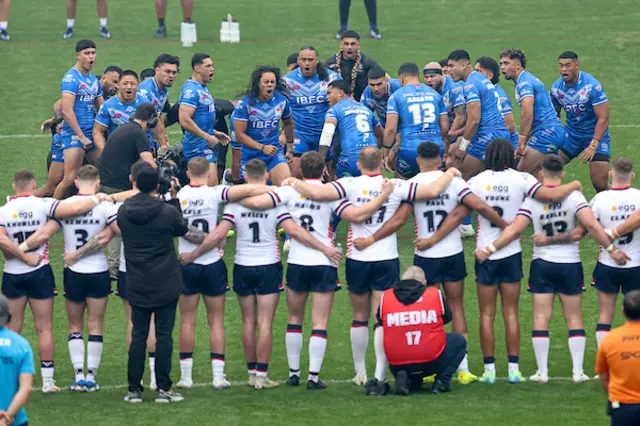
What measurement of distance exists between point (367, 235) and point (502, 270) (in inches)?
49.9

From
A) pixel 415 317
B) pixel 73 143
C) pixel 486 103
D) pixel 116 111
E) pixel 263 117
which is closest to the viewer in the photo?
pixel 415 317

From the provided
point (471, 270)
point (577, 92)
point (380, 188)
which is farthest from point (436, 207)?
point (577, 92)

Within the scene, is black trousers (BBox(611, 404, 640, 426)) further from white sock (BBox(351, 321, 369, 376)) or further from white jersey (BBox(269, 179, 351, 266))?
white jersey (BBox(269, 179, 351, 266))

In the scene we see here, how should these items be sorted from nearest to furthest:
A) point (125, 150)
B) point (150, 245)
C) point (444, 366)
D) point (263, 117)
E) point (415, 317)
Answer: point (150, 245) → point (415, 317) → point (444, 366) → point (125, 150) → point (263, 117)

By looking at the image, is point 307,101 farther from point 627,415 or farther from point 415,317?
point 627,415

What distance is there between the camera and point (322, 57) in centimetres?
2361

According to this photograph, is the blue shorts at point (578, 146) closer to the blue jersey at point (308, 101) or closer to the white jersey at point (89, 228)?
the blue jersey at point (308, 101)

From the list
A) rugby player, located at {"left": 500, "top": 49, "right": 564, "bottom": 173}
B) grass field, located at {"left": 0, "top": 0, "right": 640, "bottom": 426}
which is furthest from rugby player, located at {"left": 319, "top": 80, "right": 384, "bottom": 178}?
rugby player, located at {"left": 500, "top": 49, "right": 564, "bottom": 173}

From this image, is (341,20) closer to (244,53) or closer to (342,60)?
(244,53)

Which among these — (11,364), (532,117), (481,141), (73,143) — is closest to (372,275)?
(11,364)

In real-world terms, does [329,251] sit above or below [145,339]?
above

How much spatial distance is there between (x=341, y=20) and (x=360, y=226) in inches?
542

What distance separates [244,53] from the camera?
24.4 m

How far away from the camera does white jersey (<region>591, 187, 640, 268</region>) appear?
35.4ft
